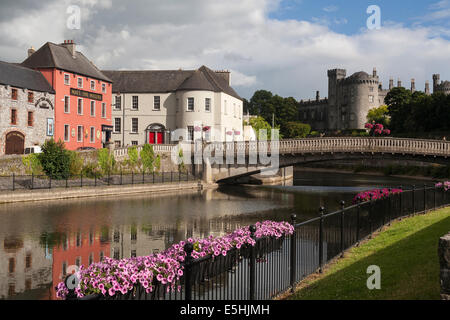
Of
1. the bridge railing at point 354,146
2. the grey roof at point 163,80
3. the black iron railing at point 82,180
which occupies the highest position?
the grey roof at point 163,80

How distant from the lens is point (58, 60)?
48.1m

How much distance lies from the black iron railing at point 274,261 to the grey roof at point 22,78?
33.6m

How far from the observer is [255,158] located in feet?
141

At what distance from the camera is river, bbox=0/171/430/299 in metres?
13.4

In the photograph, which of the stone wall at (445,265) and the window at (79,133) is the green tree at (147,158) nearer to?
the window at (79,133)

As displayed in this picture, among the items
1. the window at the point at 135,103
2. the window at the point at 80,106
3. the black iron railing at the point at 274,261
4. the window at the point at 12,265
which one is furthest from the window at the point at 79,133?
the window at the point at 12,265

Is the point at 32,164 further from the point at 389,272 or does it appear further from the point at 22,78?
the point at 389,272

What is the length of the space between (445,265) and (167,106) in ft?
184

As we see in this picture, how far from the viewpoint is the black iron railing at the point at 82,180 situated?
3071 cm

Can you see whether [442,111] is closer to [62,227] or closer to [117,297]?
[62,227]

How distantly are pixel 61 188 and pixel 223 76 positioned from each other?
4215cm

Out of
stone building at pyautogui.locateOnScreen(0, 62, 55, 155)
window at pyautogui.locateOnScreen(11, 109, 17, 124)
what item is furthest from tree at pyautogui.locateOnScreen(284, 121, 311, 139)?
window at pyautogui.locateOnScreen(11, 109, 17, 124)

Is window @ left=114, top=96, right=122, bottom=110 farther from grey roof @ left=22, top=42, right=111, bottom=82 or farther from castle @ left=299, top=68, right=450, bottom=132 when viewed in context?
castle @ left=299, top=68, right=450, bottom=132

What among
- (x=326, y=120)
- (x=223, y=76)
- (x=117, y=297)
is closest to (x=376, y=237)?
(x=117, y=297)
